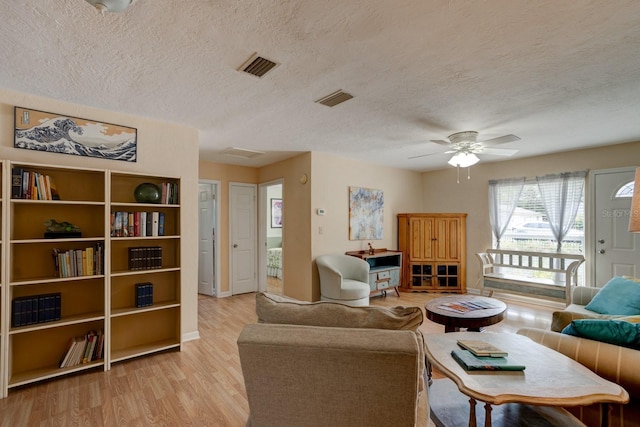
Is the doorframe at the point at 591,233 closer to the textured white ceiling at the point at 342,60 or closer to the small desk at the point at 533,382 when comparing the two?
the textured white ceiling at the point at 342,60

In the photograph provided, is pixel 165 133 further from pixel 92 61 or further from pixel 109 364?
pixel 109 364

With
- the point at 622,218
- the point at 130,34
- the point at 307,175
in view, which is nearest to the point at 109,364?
the point at 130,34

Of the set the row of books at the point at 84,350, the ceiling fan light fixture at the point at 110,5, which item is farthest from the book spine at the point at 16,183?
the ceiling fan light fixture at the point at 110,5

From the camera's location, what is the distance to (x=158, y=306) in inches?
114

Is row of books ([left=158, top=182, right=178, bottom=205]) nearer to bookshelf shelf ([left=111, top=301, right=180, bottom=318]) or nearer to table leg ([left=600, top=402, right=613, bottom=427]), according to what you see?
bookshelf shelf ([left=111, top=301, right=180, bottom=318])

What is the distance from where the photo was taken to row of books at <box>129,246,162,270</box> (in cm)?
279

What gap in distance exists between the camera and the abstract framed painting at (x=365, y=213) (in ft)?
16.5

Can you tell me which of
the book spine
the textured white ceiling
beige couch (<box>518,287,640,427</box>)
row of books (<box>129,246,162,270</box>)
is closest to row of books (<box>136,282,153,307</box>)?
row of books (<box>129,246,162,270</box>)

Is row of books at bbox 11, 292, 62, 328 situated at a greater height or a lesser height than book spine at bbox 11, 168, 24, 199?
lesser

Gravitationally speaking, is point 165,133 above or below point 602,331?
above

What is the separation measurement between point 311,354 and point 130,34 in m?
1.98

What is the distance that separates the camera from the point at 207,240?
17.2 ft

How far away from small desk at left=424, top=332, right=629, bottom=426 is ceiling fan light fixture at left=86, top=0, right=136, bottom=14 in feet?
8.01

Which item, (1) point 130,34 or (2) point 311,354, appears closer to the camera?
(2) point 311,354
